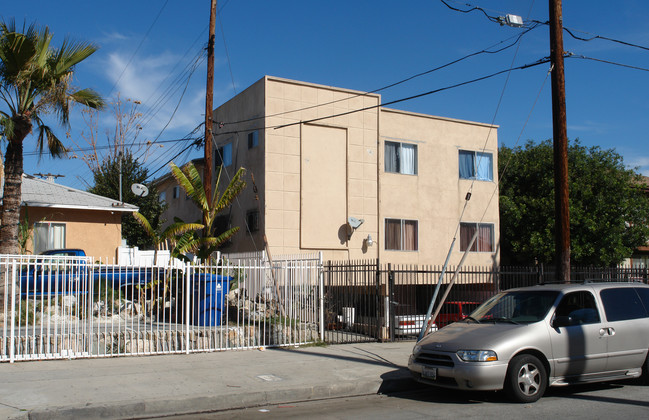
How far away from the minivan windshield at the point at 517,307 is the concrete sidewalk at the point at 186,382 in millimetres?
1753

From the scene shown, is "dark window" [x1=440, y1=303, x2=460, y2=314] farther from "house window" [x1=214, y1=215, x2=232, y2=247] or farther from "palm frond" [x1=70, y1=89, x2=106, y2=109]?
"palm frond" [x1=70, y1=89, x2=106, y2=109]

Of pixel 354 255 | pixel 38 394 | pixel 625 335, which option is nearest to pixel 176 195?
pixel 354 255

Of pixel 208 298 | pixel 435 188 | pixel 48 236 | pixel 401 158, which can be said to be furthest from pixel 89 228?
pixel 435 188

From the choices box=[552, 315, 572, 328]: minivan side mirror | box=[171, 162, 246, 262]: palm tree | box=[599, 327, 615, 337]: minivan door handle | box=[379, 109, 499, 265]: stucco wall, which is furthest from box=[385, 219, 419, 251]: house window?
box=[552, 315, 572, 328]: minivan side mirror

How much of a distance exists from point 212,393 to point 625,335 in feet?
20.9

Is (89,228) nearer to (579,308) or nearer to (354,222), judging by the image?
(354,222)

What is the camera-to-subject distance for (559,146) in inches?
488

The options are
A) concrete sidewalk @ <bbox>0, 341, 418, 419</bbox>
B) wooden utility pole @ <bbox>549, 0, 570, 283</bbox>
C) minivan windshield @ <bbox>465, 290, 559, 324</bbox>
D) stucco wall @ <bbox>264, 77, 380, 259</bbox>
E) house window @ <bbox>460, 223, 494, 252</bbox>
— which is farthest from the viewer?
house window @ <bbox>460, 223, 494, 252</bbox>

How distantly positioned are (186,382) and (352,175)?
12.5m

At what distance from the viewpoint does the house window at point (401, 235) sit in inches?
830

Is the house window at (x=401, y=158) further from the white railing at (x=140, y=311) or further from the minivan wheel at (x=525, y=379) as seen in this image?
the minivan wheel at (x=525, y=379)

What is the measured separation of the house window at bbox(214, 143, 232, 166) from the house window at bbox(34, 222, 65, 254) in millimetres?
6003

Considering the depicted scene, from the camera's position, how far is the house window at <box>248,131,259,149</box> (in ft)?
64.6

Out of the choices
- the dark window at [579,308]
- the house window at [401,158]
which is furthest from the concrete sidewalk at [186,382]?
the house window at [401,158]
